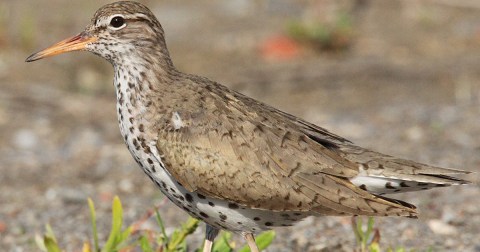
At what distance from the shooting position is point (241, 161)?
5832 mm

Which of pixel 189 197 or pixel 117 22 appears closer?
pixel 189 197

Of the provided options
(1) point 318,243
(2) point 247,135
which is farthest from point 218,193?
(1) point 318,243

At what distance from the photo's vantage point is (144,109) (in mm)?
5965

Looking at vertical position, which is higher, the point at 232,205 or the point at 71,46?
the point at 71,46

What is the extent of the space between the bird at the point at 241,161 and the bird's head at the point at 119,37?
0.08 ft

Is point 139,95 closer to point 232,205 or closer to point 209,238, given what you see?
point 232,205

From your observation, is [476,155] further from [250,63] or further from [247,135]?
[250,63]

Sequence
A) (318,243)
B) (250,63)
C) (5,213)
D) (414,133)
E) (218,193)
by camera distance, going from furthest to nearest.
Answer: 1. (250,63)
2. (414,133)
3. (5,213)
4. (318,243)
5. (218,193)

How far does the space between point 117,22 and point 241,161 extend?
129cm

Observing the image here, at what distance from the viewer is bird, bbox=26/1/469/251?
5758mm

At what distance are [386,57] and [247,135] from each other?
Result: 347 inches

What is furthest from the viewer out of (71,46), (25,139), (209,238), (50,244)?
(25,139)

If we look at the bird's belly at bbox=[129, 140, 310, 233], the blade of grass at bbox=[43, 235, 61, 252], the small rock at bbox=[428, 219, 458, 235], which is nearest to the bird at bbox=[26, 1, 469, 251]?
the bird's belly at bbox=[129, 140, 310, 233]

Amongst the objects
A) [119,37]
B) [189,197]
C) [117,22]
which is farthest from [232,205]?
[117,22]
